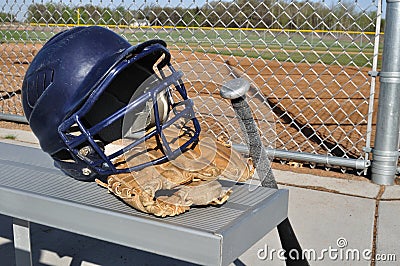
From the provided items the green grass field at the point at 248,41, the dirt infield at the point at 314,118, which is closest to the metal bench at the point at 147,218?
the dirt infield at the point at 314,118

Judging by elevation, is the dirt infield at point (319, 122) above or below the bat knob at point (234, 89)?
below

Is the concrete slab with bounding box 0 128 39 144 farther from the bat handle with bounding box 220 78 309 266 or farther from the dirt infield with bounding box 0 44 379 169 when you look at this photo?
the bat handle with bounding box 220 78 309 266

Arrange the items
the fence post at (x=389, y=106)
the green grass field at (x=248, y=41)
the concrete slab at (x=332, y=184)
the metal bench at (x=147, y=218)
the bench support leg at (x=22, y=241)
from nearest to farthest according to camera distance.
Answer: the metal bench at (x=147, y=218) → the bench support leg at (x=22, y=241) → the fence post at (x=389, y=106) → the concrete slab at (x=332, y=184) → the green grass field at (x=248, y=41)

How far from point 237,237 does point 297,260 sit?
40 centimetres

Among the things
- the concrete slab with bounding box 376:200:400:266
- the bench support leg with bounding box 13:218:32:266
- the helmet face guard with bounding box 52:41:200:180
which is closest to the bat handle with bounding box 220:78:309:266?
the helmet face guard with bounding box 52:41:200:180

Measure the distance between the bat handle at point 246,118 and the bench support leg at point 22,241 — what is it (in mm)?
894

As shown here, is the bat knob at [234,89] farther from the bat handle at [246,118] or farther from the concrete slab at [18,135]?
the concrete slab at [18,135]

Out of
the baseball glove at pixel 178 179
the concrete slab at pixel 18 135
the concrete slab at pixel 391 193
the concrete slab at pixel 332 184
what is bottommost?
the concrete slab at pixel 18 135

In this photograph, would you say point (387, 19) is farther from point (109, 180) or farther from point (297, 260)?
point (109, 180)

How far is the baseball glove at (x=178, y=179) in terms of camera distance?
1.47 m

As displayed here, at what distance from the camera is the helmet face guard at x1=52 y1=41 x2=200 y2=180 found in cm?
146

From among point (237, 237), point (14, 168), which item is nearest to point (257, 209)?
point (237, 237)

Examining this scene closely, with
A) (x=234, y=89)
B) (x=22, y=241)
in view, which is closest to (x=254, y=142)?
(x=234, y=89)

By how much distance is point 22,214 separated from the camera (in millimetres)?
1661
